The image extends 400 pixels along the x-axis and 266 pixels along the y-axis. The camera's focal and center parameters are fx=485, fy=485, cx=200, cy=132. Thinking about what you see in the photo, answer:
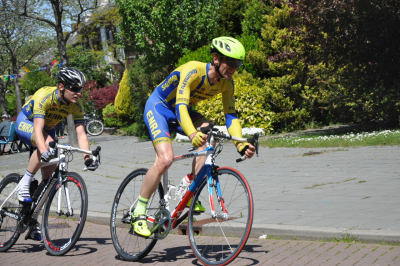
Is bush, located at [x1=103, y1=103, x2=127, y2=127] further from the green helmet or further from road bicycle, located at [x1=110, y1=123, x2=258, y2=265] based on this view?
the green helmet

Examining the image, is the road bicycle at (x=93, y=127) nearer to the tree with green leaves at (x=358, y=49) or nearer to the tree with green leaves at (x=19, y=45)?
the tree with green leaves at (x=19, y=45)

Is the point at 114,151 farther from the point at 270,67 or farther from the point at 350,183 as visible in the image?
the point at 350,183

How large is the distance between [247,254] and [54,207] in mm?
2138

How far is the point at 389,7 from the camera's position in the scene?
530 inches

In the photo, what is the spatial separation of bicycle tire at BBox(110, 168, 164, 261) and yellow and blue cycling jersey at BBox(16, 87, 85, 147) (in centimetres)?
111

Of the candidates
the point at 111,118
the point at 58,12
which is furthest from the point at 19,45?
the point at 58,12

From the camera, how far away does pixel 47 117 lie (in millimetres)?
5594

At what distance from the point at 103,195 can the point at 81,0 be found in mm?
15333

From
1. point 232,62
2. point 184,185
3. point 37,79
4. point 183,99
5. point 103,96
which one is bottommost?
point 184,185

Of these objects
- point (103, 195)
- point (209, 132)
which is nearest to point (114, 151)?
point (103, 195)

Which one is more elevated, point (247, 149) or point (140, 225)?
point (247, 149)

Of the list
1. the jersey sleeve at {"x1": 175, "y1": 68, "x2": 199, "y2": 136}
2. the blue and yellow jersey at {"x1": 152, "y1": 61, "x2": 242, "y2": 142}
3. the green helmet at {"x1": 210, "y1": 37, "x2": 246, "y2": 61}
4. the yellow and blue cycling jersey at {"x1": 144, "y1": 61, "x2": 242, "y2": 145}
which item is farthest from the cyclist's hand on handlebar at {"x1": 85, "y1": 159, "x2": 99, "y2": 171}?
the green helmet at {"x1": 210, "y1": 37, "x2": 246, "y2": 61}

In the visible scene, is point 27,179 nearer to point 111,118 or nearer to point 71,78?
point 71,78

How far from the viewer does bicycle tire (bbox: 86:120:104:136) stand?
26.0 meters
